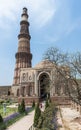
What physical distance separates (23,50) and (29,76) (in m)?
12.4

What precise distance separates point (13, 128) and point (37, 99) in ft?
118

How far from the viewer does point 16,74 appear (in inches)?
2712

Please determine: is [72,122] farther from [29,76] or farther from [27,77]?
[29,76]

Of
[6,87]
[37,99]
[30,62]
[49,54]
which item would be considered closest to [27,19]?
[30,62]

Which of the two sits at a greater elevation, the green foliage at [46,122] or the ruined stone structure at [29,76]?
the ruined stone structure at [29,76]

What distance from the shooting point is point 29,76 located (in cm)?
5978

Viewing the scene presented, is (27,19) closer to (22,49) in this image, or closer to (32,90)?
(22,49)

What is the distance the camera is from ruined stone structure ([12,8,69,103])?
5153 centimetres

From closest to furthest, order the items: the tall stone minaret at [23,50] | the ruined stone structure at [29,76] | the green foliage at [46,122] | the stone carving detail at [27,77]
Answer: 1. the green foliage at [46,122]
2. the ruined stone structure at [29,76]
3. the stone carving detail at [27,77]
4. the tall stone minaret at [23,50]

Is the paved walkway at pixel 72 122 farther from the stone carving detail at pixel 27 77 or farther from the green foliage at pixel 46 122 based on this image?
the stone carving detail at pixel 27 77

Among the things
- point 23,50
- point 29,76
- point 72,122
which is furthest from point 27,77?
point 72,122

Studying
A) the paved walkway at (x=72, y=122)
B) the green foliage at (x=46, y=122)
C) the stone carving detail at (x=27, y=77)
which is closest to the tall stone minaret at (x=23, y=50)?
the stone carving detail at (x=27, y=77)

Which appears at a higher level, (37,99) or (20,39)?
(20,39)

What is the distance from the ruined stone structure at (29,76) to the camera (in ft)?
169
